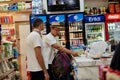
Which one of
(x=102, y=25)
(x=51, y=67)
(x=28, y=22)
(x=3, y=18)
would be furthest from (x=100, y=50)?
(x=3, y=18)

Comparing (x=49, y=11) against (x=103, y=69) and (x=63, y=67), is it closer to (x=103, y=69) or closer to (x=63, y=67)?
(x=63, y=67)

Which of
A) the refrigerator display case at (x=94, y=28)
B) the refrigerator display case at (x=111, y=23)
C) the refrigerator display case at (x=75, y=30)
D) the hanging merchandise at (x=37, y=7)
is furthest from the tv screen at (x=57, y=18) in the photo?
the refrigerator display case at (x=111, y=23)

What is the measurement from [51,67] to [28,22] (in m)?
5.11

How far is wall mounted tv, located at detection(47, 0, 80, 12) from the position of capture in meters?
9.70

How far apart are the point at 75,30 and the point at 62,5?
102 cm

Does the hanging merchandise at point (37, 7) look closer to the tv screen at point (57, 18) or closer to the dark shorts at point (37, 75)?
the tv screen at point (57, 18)

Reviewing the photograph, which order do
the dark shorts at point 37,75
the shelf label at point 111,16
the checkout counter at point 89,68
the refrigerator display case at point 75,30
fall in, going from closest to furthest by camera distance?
the checkout counter at point 89,68
the dark shorts at point 37,75
the shelf label at point 111,16
the refrigerator display case at point 75,30

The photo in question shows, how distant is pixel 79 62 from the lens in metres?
4.21

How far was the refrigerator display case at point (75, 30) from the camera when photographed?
9.52m

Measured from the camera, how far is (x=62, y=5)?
971 centimetres

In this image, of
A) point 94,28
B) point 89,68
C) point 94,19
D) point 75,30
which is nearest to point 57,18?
point 75,30

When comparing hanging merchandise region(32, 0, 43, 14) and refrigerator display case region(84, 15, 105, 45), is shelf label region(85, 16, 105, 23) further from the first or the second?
hanging merchandise region(32, 0, 43, 14)

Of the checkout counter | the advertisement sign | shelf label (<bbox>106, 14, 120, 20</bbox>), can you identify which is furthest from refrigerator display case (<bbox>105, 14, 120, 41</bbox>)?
the checkout counter

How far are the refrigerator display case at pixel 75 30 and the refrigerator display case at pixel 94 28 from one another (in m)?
0.22
